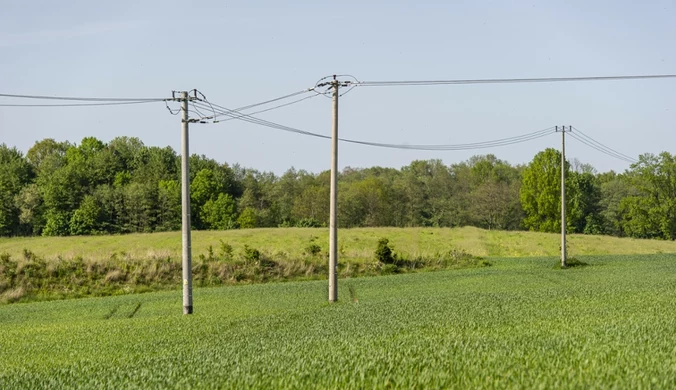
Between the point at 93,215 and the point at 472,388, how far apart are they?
93.9m

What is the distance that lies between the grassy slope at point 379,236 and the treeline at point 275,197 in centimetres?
2024

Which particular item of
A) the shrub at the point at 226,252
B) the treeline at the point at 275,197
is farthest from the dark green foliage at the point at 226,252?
the treeline at the point at 275,197

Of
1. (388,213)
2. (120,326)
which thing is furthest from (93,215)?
(120,326)

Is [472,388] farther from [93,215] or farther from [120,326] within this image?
[93,215]

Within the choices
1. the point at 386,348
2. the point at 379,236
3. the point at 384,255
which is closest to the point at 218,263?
the point at 384,255

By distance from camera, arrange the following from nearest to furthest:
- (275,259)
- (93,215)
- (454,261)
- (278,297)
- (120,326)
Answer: (120,326) < (278,297) < (275,259) < (454,261) < (93,215)

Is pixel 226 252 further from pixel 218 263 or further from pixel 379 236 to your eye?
pixel 379 236

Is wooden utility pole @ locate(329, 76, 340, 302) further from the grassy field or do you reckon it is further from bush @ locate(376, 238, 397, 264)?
bush @ locate(376, 238, 397, 264)

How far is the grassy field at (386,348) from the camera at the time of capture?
26.5 feet

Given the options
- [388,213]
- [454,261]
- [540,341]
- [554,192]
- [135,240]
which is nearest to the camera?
[540,341]

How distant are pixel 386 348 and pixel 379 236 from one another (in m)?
58.4

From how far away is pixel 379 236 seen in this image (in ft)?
226

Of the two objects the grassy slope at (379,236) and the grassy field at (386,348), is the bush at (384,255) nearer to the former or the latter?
the grassy slope at (379,236)

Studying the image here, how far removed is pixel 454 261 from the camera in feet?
172
